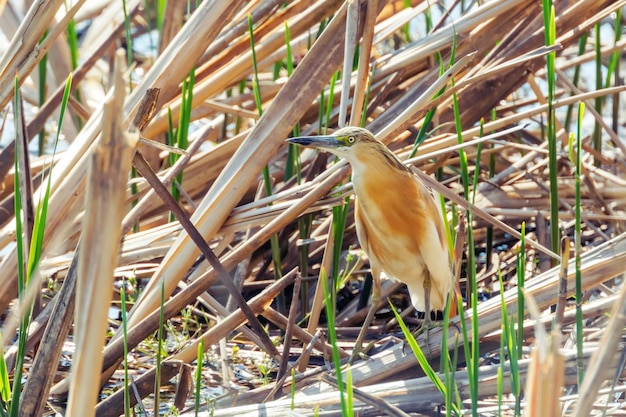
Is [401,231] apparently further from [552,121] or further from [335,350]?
[335,350]

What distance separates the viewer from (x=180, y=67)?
2.53 m

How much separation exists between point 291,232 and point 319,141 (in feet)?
2.88

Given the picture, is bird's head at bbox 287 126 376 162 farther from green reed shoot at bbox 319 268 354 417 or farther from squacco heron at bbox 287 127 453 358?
green reed shoot at bbox 319 268 354 417

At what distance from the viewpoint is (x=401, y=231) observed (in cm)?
275

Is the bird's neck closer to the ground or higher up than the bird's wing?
higher up

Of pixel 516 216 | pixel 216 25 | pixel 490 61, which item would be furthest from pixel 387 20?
pixel 216 25

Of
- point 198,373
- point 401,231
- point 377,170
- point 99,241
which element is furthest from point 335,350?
point 401,231

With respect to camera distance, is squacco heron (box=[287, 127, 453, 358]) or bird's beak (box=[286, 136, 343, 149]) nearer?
bird's beak (box=[286, 136, 343, 149])

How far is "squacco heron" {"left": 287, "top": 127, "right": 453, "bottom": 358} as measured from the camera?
2635 millimetres

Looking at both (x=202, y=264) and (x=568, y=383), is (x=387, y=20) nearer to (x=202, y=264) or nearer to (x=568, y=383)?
(x=202, y=264)

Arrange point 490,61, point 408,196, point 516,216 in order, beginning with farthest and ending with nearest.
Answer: point 516,216 < point 490,61 < point 408,196

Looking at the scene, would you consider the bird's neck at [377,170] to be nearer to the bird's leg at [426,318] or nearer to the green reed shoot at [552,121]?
the bird's leg at [426,318]

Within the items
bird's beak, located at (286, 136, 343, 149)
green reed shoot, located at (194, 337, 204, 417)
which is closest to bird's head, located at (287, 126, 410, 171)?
bird's beak, located at (286, 136, 343, 149)

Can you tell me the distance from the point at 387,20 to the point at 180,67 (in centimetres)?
118
